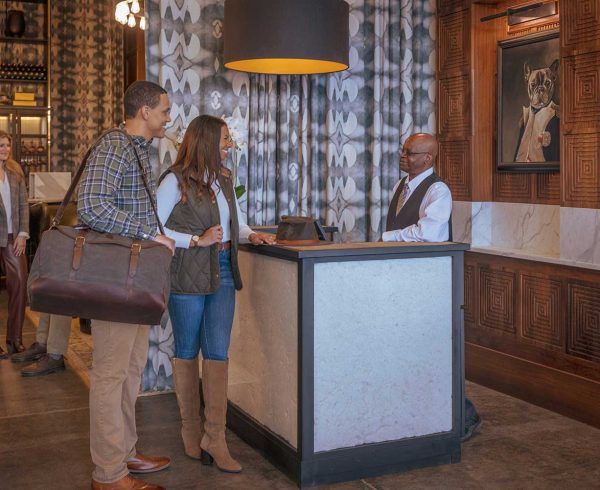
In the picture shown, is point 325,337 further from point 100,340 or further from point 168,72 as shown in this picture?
point 168,72

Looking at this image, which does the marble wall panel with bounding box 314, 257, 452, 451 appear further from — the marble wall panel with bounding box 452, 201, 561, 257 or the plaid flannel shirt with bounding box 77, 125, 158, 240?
the marble wall panel with bounding box 452, 201, 561, 257

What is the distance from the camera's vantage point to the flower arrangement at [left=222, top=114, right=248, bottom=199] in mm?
5047

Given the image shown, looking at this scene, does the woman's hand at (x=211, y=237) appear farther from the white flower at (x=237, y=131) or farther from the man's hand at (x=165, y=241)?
the white flower at (x=237, y=131)

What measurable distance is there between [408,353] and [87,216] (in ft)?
5.14

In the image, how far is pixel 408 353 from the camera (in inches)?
150

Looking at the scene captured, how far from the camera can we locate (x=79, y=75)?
11.9 meters

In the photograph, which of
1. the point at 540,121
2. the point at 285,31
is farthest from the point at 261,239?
the point at 540,121

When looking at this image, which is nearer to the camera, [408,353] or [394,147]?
[408,353]

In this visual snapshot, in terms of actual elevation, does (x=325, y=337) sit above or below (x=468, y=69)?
below

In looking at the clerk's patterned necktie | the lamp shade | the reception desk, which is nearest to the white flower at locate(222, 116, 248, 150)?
the lamp shade

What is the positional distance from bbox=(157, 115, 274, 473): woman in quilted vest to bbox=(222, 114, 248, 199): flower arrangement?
1.20 m

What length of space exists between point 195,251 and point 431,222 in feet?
4.03

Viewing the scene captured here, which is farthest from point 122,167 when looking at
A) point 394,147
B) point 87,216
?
point 394,147

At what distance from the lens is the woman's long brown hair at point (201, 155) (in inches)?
143
